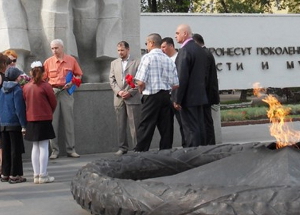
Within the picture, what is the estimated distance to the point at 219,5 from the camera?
135 ft

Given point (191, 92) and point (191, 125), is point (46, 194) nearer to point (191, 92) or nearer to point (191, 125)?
point (191, 125)

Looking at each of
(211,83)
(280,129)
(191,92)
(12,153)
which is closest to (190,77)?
(191,92)

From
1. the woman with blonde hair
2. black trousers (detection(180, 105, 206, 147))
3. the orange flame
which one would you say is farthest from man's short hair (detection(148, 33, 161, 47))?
the orange flame

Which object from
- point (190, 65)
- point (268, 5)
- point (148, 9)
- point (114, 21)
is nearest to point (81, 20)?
point (114, 21)

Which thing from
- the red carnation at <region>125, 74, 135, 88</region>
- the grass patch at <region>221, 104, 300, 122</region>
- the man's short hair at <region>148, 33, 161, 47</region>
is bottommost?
the grass patch at <region>221, 104, 300, 122</region>

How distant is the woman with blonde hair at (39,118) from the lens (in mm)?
8234

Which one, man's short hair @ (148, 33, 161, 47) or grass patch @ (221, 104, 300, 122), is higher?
man's short hair @ (148, 33, 161, 47)

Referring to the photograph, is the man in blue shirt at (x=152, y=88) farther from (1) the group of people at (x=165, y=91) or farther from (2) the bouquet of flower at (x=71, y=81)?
(2) the bouquet of flower at (x=71, y=81)

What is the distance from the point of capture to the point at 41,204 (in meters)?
6.90

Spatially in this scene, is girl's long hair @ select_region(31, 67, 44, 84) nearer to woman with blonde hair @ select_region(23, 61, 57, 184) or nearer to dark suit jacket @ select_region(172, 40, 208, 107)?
woman with blonde hair @ select_region(23, 61, 57, 184)

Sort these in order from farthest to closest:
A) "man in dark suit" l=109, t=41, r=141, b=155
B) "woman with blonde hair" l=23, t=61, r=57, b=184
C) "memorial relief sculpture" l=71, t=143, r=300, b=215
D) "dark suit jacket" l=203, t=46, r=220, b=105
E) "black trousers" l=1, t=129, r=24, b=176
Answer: "man in dark suit" l=109, t=41, r=141, b=155
"dark suit jacket" l=203, t=46, r=220, b=105
"black trousers" l=1, t=129, r=24, b=176
"woman with blonde hair" l=23, t=61, r=57, b=184
"memorial relief sculpture" l=71, t=143, r=300, b=215

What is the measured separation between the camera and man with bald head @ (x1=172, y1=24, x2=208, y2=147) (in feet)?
28.9

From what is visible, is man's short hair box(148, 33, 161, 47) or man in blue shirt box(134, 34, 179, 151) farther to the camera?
man's short hair box(148, 33, 161, 47)

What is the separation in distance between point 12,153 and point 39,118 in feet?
1.90
